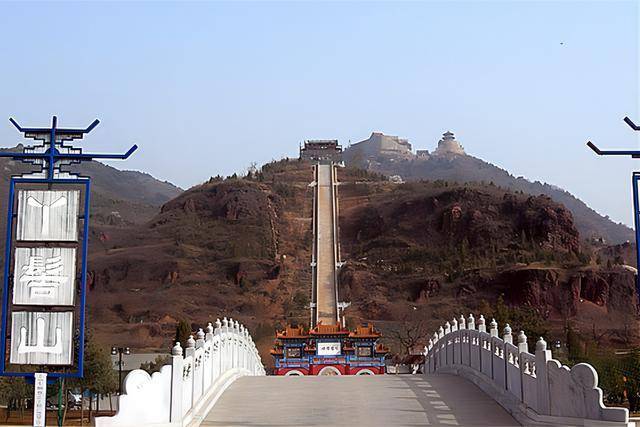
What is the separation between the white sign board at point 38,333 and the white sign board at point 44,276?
0.16 metres

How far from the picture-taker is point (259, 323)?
5391 cm

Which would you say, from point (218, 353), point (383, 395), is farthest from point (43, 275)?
point (218, 353)

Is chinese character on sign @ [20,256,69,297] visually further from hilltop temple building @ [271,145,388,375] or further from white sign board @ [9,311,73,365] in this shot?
hilltop temple building @ [271,145,388,375]

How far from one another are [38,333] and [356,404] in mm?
4790

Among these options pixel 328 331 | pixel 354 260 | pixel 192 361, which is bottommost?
pixel 192 361

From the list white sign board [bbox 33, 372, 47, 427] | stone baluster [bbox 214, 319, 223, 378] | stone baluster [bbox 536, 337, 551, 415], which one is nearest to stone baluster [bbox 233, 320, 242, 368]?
stone baluster [bbox 214, 319, 223, 378]

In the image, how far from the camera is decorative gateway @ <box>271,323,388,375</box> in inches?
1147

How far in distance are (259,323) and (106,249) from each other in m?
28.3

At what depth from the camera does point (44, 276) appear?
11188 millimetres

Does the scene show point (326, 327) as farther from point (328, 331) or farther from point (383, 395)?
point (383, 395)

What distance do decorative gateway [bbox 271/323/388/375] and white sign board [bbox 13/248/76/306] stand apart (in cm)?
1826

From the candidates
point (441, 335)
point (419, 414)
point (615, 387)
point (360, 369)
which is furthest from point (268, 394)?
point (360, 369)

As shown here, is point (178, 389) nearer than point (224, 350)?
Yes

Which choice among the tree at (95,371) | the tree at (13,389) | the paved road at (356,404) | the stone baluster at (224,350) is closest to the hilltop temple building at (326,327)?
the tree at (95,371)
